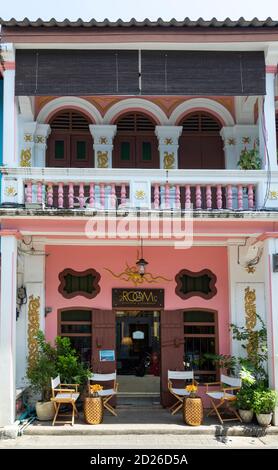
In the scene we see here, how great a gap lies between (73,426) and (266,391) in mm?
3496

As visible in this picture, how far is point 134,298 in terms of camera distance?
12469 mm

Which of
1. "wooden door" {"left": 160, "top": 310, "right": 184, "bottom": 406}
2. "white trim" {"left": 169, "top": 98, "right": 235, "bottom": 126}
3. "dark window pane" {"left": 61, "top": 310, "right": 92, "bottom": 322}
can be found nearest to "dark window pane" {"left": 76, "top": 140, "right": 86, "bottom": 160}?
"white trim" {"left": 169, "top": 98, "right": 235, "bottom": 126}

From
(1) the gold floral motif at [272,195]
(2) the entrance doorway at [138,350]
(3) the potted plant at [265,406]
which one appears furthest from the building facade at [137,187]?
(2) the entrance doorway at [138,350]

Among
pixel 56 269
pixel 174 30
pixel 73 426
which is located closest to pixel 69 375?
pixel 73 426

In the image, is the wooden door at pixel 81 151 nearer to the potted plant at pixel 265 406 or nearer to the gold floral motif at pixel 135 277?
the gold floral motif at pixel 135 277

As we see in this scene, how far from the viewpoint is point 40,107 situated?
41.5 ft

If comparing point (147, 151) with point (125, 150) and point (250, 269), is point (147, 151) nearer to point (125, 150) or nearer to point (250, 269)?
point (125, 150)

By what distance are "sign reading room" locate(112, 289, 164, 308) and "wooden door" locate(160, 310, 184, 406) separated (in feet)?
1.33

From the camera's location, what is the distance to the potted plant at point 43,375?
1091 cm

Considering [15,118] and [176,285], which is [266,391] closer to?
[176,285]

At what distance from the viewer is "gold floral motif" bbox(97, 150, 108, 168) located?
500 inches

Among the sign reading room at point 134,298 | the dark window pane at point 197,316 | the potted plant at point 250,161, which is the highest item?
the potted plant at point 250,161

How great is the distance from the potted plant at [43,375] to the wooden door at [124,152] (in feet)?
13.2
